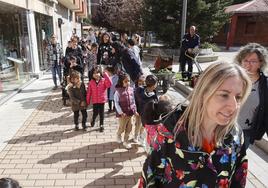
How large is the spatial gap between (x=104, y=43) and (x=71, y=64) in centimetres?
112

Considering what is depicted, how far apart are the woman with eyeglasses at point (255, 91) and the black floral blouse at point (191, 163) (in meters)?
1.49

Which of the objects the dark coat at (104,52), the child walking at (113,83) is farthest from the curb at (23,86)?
the child walking at (113,83)

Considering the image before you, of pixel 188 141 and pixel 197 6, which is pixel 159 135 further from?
pixel 197 6

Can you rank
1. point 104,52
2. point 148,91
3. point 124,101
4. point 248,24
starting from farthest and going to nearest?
1. point 248,24
2. point 104,52
3. point 124,101
4. point 148,91

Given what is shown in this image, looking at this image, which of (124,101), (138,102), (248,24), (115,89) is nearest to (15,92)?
(115,89)

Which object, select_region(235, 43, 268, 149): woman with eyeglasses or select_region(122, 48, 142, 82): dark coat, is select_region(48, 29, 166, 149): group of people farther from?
select_region(235, 43, 268, 149): woman with eyeglasses

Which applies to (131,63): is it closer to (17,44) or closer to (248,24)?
(17,44)

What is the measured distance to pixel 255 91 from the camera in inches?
129

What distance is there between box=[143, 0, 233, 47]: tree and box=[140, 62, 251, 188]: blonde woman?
1701 centimetres

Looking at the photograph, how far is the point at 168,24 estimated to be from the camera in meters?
18.2

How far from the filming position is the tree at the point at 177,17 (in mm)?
18047

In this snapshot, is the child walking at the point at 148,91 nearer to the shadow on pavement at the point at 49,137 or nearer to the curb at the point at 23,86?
the shadow on pavement at the point at 49,137

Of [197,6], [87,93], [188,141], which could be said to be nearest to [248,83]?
[188,141]

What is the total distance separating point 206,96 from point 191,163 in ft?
1.35
